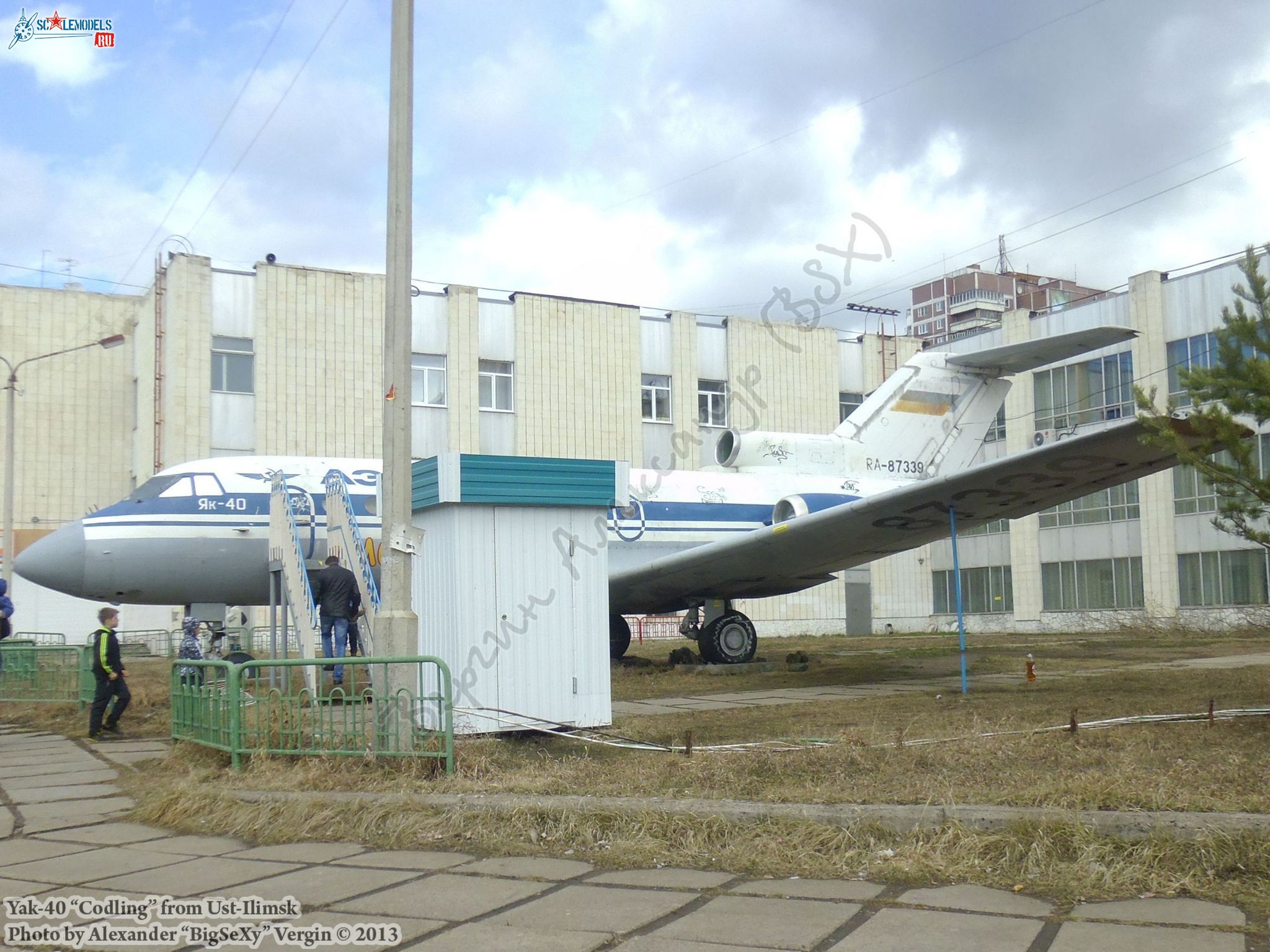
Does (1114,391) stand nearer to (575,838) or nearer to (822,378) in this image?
(822,378)

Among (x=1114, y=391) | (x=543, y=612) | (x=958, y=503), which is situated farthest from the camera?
(x=1114, y=391)

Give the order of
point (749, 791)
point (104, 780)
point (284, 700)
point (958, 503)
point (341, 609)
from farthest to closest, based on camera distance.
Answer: point (958, 503)
point (341, 609)
point (104, 780)
point (284, 700)
point (749, 791)

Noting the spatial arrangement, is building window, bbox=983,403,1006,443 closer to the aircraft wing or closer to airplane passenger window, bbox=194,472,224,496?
the aircraft wing

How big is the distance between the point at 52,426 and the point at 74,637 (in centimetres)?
638

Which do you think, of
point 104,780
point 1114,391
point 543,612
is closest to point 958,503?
point 543,612

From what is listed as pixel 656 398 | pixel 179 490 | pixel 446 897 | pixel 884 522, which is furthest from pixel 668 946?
pixel 656 398

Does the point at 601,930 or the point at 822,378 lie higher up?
the point at 822,378

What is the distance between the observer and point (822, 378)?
38562 millimetres

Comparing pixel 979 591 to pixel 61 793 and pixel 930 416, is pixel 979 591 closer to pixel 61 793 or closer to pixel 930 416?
pixel 930 416

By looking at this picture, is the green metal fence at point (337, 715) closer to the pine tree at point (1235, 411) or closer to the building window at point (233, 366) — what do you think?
the pine tree at point (1235, 411)

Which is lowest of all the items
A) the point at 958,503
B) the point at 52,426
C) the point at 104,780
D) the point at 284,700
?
the point at 104,780

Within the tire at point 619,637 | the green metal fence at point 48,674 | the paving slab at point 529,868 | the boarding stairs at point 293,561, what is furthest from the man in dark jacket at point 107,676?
the tire at point 619,637

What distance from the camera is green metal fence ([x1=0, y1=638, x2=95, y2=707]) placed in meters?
13.5

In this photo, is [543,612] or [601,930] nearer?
[601,930]
